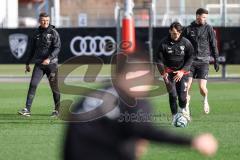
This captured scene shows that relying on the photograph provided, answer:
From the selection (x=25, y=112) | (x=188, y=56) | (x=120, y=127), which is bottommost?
(x=25, y=112)

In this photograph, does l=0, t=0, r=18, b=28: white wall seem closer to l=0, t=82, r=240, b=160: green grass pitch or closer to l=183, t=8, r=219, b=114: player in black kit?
l=0, t=82, r=240, b=160: green grass pitch

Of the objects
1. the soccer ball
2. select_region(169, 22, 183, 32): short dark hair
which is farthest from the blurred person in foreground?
the soccer ball

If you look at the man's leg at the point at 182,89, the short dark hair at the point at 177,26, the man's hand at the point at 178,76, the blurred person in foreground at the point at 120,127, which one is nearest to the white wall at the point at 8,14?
the man's leg at the point at 182,89

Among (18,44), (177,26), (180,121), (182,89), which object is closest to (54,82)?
(182,89)

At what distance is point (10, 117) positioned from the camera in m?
15.4

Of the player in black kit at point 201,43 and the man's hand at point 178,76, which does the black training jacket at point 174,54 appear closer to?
the man's hand at point 178,76

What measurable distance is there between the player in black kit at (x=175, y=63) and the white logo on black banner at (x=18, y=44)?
18452mm

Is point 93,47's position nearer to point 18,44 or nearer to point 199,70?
point 18,44

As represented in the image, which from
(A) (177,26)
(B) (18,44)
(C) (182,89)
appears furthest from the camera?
(B) (18,44)

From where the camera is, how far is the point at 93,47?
31641 mm

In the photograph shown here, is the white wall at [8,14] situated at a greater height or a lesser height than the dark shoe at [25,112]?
greater

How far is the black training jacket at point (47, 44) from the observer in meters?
Result: 15.5

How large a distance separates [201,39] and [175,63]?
5.59 ft

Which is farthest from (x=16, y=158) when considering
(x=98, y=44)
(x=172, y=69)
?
(x=98, y=44)
